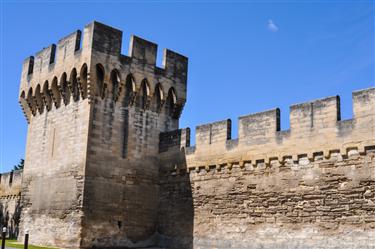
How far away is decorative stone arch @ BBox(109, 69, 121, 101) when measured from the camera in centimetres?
1667

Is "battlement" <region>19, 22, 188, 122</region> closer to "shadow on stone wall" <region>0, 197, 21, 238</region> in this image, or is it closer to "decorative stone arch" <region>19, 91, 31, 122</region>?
"decorative stone arch" <region>19, 91, 31, 122</region>

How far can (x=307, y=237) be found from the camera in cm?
1241

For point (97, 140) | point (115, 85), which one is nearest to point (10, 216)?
point (97, 140)

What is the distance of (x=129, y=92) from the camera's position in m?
17.1

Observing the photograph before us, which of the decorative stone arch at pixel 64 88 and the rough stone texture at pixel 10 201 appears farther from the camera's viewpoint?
the rough stone texture at pixel 10 201

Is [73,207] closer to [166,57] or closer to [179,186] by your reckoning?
[179,186]

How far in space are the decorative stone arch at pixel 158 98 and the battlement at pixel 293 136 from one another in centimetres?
218

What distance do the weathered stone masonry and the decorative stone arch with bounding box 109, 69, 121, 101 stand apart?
0.04 m

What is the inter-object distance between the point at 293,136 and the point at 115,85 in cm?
647

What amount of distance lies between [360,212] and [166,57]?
9477 millimetres

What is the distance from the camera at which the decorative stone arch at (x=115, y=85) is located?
1667cm

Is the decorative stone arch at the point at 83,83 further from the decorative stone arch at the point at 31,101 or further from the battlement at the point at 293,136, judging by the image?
the battlement at the point at 293,136

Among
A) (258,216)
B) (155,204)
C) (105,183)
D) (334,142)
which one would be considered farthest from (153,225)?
(334,142)

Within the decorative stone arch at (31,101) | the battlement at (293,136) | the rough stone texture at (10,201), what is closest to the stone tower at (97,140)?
the decorative stone arch at (31,101)
